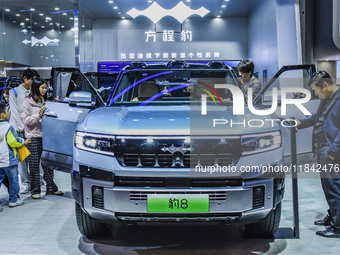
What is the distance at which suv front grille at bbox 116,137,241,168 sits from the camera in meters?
3.07

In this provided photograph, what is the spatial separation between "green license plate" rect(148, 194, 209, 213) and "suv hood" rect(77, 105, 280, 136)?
0.47 metres

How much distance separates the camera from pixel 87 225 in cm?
361

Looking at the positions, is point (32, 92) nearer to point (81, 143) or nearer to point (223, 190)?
point (81, 143)

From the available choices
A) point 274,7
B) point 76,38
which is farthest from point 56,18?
point 274,7

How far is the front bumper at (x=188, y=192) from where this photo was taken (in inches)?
119

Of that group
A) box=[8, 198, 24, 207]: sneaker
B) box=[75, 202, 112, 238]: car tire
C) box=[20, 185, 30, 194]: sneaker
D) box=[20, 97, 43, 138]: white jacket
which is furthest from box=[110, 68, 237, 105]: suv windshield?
box=[20, 185, 30, 194]: sneaker

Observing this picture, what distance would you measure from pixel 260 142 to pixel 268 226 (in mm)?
883

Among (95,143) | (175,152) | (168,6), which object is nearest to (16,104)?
(95,143)

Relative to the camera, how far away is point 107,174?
3.08 m

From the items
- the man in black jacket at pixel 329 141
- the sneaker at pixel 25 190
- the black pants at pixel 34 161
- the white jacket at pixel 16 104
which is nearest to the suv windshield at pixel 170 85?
the man in black jacket at pixel 329 141

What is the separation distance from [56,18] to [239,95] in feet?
43.4

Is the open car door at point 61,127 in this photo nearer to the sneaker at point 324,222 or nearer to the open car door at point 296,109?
the open car door at point 296,109

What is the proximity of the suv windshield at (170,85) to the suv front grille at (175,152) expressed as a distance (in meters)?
1.23

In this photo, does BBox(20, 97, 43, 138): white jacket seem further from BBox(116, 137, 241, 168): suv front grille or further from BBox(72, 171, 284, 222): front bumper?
BBox(116, 137, 241, 168): suv front grille
